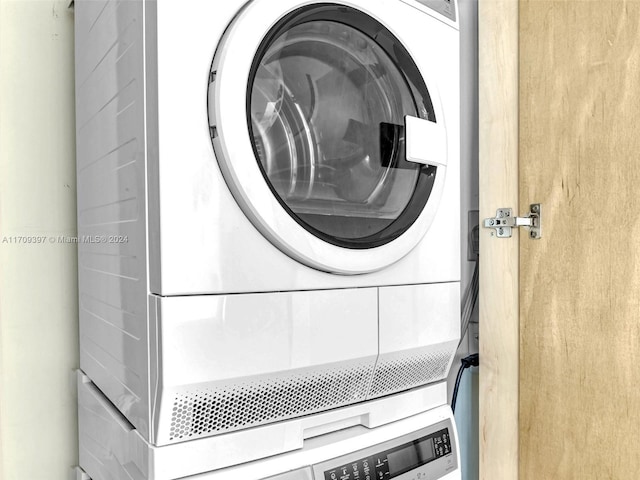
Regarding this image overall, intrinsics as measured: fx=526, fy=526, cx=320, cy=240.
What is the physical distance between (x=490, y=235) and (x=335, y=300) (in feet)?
2.12

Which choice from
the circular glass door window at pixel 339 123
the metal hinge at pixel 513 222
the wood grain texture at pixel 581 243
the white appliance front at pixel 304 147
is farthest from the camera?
the metal hinge at pixel 513 222

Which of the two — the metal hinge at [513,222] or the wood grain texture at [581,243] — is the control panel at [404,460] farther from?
the metal hinge at [513,222]

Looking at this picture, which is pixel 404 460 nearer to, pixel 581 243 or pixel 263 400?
pixel 263 400

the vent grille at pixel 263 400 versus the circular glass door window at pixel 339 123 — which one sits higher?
the circular glass door window at pixel 339 123

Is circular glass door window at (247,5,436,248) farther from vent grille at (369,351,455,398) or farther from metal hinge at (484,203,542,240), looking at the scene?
metal hinge at (484,203,542,240)

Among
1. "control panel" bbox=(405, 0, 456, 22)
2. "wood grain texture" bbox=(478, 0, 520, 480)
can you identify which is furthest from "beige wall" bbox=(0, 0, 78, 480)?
"wood grain texture" bbox=(478, 0, 520, 480)

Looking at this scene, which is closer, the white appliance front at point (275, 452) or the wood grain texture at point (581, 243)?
the white appliance front at point (275, 452)

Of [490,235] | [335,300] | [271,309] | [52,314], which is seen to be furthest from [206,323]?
[490,235]

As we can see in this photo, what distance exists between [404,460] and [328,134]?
2.15 ft

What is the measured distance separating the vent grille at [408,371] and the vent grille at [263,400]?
3cm

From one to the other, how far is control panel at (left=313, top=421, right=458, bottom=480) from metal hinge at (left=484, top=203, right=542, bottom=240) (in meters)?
0.53

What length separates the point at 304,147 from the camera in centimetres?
99

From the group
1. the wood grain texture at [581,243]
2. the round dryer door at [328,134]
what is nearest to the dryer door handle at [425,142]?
the round dryer door at [328,134]

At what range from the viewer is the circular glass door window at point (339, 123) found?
93cm
